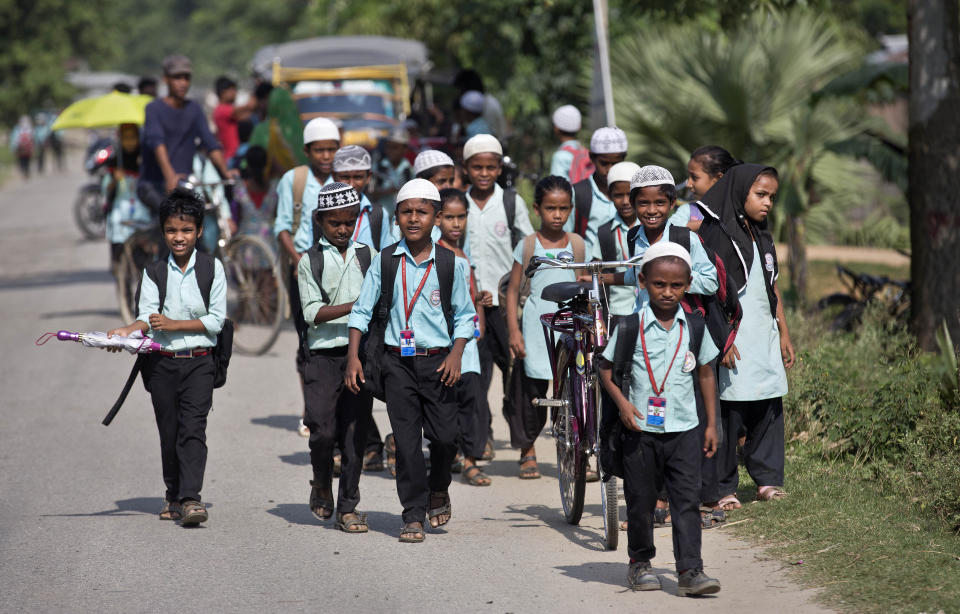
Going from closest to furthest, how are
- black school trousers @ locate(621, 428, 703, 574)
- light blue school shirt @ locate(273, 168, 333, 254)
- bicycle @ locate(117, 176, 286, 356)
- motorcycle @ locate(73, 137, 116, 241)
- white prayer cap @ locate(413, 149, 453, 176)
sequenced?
black school trousers @ locate(621, 428, 703, 574), white prayer cap @ locate(413, 149, 453, 176), light blue school shirt @ locate(273, 168, 333, 254), bicycle @ locate(117, 176, 286, 356), motorcycle @ locate(73, 137, 116, 241)

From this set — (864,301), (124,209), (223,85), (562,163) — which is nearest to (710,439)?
(562,163)

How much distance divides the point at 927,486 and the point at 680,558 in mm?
1841

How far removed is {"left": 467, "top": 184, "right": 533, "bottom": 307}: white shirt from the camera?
8148 millimetres

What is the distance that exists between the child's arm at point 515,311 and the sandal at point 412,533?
136cm

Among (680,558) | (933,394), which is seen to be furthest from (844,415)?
(680,558)

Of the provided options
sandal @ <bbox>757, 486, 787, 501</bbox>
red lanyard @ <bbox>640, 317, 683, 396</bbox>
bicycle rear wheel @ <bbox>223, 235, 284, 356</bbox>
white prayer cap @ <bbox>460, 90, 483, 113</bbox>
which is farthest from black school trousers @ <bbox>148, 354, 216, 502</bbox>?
white prayer cap @ <bbox>460, 90, 483, 113</bbox>

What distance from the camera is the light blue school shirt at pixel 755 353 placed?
6.72m

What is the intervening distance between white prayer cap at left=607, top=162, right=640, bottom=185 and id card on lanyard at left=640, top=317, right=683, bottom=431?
201cm

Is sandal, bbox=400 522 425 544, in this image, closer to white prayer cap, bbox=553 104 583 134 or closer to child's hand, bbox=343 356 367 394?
child's hand, bbox=343 356 367 394

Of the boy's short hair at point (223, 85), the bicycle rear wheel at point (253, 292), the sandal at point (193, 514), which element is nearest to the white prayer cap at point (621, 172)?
the sandal at point (193, 514)

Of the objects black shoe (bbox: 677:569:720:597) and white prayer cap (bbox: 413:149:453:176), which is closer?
black shoe (bbox: 677:569:720:597)

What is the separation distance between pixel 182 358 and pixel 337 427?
90 centimetres

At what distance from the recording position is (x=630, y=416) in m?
5.52

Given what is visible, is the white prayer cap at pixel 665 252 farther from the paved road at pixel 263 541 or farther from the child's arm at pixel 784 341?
the child's arm at pixel 784 341
